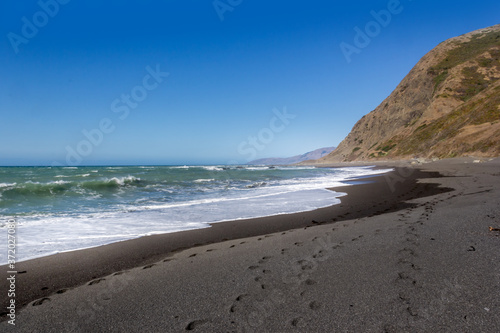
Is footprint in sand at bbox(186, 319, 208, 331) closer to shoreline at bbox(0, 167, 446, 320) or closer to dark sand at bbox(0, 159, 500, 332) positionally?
dark sand at bbox(0, 159, 500, 332)

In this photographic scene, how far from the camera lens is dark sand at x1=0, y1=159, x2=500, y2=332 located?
284 centimetres

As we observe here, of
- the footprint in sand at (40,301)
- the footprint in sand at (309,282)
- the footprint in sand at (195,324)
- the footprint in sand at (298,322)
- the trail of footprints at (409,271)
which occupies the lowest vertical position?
the footprint in sand at (40,301)

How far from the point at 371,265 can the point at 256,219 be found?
5.48 meters

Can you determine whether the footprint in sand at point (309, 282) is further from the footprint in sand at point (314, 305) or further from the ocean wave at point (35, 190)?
the ocean wave at point (35, 190)

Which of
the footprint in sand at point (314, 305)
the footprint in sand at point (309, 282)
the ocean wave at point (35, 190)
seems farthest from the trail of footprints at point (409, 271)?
the ocean wave at point (35, 190)

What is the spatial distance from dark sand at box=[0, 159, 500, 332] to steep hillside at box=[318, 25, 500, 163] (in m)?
39.2

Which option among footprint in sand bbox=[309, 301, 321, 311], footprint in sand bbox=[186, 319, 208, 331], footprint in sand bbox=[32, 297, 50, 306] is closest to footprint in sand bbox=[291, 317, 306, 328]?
footprint in sand bbox=[309, 301, 321, 311]

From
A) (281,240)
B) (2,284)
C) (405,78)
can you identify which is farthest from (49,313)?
(405,78)

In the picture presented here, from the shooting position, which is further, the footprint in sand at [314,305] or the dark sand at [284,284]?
the footprint in sand at [314,305]

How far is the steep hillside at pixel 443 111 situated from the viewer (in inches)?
1697

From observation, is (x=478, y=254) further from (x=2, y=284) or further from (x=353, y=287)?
(x=2, y=284)

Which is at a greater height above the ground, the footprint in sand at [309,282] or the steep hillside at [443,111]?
the steep hillside at [443,111]

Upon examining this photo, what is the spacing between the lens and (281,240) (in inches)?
247

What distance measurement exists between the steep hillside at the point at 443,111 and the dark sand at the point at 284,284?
3922 centimetres
